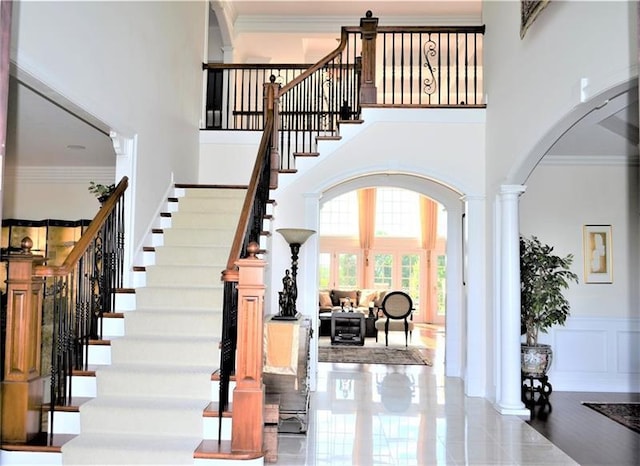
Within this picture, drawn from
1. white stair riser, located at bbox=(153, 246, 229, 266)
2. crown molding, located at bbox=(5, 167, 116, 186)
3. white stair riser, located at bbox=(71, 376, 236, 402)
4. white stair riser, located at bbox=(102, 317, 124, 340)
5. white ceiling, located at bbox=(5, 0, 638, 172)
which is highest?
white ceiling, located at bbox=(5, 0, 638, 172)

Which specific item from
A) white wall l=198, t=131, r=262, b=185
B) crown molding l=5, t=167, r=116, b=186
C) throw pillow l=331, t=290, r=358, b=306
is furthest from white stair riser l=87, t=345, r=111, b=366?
throw pillow l=331, t=290, r=358, b=306

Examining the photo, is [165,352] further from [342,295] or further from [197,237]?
[342,295]

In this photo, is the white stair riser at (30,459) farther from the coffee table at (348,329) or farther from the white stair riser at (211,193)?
the coffee table at (348,329)

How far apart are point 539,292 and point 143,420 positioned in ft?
13.9

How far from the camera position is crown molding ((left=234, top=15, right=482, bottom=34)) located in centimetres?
900

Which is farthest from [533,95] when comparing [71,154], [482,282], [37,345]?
[71,154]

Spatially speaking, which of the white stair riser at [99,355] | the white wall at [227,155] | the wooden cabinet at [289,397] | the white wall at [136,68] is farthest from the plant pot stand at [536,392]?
the white wall at [136,68]

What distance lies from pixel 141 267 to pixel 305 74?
2964 mm

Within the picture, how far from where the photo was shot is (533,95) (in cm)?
456

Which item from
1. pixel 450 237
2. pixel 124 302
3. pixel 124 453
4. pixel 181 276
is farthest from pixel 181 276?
pixel 450 237

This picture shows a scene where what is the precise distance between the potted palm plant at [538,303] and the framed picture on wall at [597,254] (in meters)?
0.70

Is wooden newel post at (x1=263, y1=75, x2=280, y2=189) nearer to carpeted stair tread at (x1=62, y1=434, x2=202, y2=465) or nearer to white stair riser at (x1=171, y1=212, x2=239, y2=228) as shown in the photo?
white stair riser at (x1=171, y1=212, x2=239, y2=228)

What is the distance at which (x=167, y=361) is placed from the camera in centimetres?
385

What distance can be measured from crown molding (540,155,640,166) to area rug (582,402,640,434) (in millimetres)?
2887
